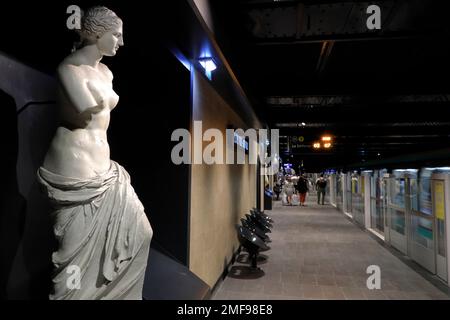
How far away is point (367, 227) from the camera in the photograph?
915 centimetres

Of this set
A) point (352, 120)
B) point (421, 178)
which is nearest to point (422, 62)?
point (421, 178)

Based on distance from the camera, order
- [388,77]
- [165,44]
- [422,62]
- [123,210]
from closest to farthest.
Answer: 1. [123,210]
2. [165,44]
3. [422,62]
4. [388,77]

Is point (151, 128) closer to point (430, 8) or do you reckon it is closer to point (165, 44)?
point (165, 44)

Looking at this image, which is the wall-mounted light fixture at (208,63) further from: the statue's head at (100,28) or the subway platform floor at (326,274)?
the subway platform floor at (326,274)

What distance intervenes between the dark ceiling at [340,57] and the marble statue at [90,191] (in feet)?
5.57

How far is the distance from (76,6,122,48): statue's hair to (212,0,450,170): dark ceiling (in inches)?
61.8

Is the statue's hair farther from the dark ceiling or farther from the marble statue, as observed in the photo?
the dark ceiling

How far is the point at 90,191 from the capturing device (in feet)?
4.98

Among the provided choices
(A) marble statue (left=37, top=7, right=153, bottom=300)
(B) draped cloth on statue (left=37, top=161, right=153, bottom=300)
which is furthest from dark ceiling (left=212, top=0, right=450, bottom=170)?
(B) draped cloth on statue (left=37, top=161, right=153, bottom=300)

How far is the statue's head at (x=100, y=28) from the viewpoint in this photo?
1.60 meters

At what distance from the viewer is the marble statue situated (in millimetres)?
1490

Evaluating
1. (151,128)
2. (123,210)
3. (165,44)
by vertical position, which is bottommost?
(123,210)

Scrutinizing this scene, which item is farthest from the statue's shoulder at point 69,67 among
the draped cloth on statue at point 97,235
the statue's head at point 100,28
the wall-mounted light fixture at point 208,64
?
the wall-mounted light fixture at point 208,64

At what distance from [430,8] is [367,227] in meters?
7.31
